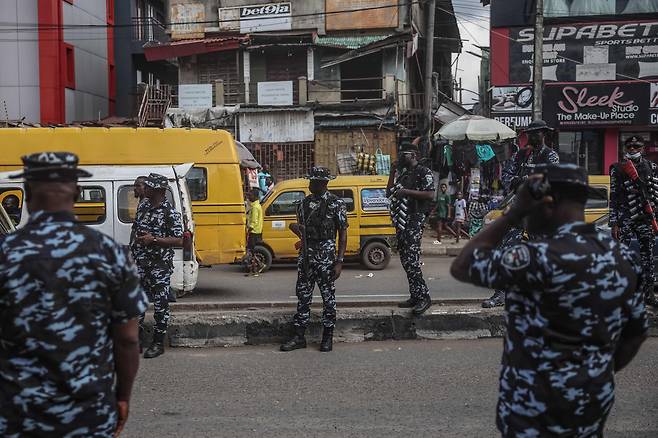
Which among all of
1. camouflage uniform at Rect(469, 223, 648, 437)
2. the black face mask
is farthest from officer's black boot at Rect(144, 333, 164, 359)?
camouflage uniform at Rect(469, 223, 648, 437)

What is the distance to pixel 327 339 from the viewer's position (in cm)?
731

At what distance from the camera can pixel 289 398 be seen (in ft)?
18.9

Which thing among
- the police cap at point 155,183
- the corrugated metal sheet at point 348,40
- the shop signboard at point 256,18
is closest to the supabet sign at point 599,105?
the corrugated metal sheet at point 348,40

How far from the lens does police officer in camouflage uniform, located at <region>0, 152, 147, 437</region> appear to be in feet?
8.87

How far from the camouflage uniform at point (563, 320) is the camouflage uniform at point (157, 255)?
4.78 metres

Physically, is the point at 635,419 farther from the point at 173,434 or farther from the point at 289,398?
the point at 173,434

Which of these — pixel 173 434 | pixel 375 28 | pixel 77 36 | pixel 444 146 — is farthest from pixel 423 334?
pixel 77 36

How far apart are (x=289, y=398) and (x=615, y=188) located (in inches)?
168

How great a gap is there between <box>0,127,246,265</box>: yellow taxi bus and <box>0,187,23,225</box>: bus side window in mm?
1130

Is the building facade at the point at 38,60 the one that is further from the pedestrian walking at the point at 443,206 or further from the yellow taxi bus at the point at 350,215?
the pedestrian walking at the point at 443,206

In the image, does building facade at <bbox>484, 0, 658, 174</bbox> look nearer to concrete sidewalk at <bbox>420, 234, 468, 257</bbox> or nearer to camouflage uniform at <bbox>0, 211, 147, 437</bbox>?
concrete sidewalk at <bbox>420, 234, 468, 257</bbox>

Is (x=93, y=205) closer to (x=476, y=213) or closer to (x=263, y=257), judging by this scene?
(x=263, y=257)

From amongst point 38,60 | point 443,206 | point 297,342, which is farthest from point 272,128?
point 297,342

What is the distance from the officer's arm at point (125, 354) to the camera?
292cm
